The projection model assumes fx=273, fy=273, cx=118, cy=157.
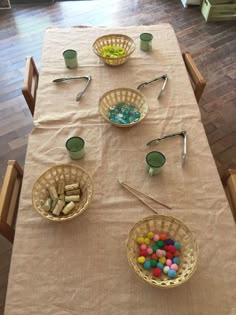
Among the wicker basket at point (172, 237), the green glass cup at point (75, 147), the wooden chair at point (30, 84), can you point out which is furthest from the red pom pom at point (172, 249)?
the wooden chair at point (30, 84)

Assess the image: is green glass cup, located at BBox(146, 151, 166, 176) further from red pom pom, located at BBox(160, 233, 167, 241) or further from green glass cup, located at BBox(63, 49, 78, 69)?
green glass cup, located at BBox(63, 49, 78, 69)

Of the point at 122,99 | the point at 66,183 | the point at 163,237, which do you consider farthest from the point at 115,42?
the point at 163,237

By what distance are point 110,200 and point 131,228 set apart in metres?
0.11

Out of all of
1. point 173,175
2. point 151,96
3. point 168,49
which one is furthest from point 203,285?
point 168,49

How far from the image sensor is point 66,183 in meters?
0.89

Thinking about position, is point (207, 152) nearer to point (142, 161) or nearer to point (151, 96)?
point (142, 161)

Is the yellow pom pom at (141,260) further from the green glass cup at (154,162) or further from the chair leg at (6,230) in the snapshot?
the chair leg at (6,230)

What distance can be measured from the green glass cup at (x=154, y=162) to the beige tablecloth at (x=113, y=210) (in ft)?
0.08

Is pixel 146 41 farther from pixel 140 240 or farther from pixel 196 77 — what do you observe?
pixel 140 240

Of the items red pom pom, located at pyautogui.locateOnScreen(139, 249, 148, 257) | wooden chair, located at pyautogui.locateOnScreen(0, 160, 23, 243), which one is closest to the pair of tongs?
red pom pom, located at pyautogui.locateOnScreen(139, 249, 148, 257)

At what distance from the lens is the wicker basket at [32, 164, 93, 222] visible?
0.81 meters

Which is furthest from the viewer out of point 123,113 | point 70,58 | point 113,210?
point 70,58

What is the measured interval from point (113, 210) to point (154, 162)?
0.70 ft

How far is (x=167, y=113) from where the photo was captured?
42.2 inches
